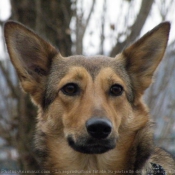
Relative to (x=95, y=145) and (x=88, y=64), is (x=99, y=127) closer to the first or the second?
(x=95, y=145)

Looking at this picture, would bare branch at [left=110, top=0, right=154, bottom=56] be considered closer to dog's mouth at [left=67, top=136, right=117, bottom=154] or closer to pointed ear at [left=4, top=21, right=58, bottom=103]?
pointed ear at [left=4, top=21, right=58, bottom=103]

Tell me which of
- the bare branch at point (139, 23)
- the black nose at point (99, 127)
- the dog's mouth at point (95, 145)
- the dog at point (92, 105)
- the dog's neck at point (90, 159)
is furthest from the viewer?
the bare branch at point (139, 23)

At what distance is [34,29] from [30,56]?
3.23 meters

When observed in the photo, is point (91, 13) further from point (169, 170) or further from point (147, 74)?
point (169, 170)

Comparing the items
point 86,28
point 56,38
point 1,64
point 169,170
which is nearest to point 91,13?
point 86,28

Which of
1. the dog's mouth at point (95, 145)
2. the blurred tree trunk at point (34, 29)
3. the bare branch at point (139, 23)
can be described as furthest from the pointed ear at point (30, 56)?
the blurred tree trunk at point (34, 29)

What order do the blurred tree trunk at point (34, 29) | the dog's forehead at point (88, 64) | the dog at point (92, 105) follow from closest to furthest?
the dog at point (92, 105), the dog's forehead at point (88, 64), the blurred tree trunk at point (34, 29)

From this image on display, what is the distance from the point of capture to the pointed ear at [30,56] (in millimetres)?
5988

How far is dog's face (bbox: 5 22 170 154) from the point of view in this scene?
A: 5234 mm

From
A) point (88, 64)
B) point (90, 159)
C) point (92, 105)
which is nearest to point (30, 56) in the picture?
point (88, 64)

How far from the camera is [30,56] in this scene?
620 cm

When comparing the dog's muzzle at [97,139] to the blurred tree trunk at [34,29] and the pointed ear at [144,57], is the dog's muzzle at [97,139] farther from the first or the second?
the blurred tree trunk at [34,29]

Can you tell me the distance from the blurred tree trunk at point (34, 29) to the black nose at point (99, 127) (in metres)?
4.30

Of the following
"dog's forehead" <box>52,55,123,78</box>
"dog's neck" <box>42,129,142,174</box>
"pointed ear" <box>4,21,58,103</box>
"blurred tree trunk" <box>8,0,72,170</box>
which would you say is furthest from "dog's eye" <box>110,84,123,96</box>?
"blurred tree trunk" <box>8,0,72,170</box>
